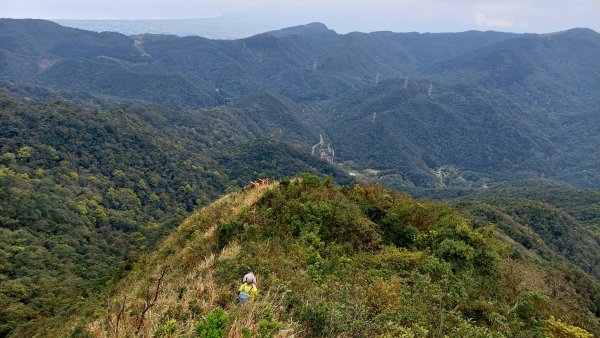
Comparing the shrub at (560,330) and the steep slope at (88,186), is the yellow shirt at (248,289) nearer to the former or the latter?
the shrub at (560,330)

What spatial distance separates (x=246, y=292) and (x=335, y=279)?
8.91 ft

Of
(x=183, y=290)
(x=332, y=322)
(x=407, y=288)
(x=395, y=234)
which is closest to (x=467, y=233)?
(x=395, y=234)

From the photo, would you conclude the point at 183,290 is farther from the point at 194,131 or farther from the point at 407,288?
the point at 194,131

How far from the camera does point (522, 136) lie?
198m

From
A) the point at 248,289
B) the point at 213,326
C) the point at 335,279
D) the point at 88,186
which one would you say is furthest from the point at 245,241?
the point at 88,186

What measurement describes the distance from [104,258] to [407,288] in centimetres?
4730

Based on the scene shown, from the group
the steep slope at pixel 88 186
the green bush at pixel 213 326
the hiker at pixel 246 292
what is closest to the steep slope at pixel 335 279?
the green bush at pixel 213 326

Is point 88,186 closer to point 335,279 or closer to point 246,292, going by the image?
Result: point 335,279

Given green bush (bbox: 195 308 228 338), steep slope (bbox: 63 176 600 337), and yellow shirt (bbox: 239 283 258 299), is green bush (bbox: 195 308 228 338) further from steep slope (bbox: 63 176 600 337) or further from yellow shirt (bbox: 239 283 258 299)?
yellow shirt (bbox: 239 283 258 299)

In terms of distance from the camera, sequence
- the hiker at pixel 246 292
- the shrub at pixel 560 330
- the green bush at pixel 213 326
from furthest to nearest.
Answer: the shrub at pixel 560 330 < the hiker at pixel 246 292 < the green bush at pixel 213 326

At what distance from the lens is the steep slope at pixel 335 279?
596 cm

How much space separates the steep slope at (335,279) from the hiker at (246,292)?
0.65ft

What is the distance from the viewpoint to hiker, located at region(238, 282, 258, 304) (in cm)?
641

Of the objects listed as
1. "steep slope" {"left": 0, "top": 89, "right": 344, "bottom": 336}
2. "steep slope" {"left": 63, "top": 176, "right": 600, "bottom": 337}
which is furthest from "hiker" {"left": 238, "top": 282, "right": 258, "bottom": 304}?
"steep slope" {"left": 0, "top": 89, "right": 344, "bottom": 336}
